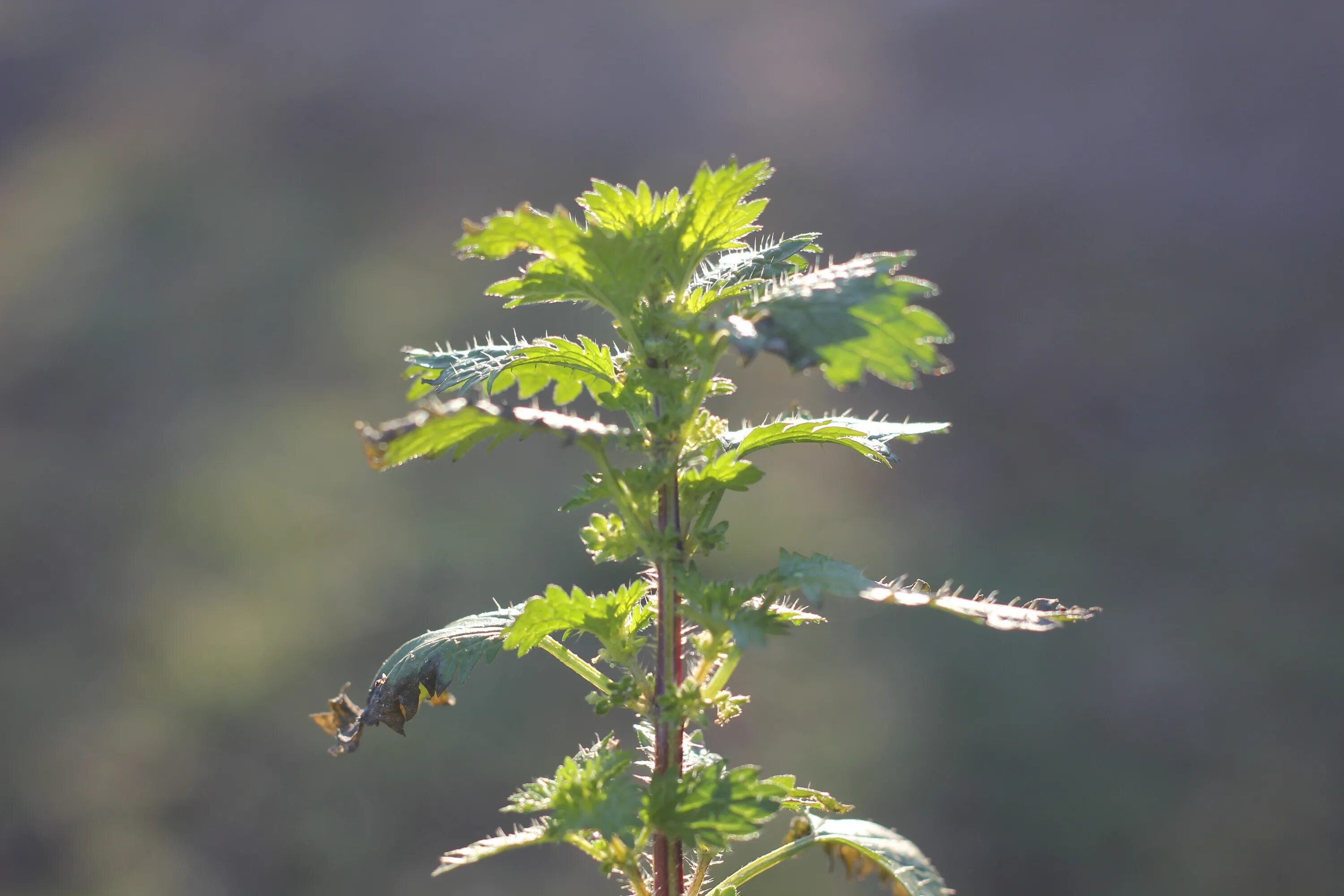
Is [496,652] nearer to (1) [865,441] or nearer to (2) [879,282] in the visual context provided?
(1) [865,441]

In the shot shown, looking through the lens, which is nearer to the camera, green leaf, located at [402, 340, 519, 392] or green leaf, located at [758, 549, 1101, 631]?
green leaf, located at [758, 549, 1101, 631]

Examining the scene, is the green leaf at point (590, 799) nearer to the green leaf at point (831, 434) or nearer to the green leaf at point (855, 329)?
the green leaf at point (831, 434)

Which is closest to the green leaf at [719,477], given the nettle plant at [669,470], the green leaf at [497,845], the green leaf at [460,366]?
the nettle plant at [669,470]

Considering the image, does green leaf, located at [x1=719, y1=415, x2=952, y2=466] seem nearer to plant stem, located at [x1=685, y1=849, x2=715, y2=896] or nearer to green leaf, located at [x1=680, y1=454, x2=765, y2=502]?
green leaf, located at [x1=680, y1=454, x2=765, y2=502]

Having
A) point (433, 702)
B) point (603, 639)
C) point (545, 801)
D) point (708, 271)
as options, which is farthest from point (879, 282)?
point (433, 702)

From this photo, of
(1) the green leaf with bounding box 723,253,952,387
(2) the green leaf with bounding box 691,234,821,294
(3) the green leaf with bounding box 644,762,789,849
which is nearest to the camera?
(1) the green leaf with bounding box 723,253,952,387

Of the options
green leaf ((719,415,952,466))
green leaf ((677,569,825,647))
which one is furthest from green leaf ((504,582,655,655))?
green leaf ((719,415,952,466))
